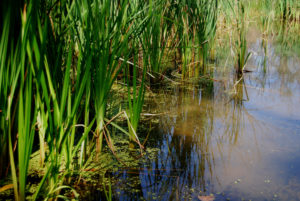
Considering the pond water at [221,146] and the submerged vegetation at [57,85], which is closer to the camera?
the submerged vegetation at [57,85]

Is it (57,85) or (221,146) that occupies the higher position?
(57,85)

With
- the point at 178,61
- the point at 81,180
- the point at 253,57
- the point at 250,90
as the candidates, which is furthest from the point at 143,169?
the point at 253,57

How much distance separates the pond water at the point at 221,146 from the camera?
1221mm

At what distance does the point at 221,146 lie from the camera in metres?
1.61

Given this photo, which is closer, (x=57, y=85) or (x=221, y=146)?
(x=57, y=85)

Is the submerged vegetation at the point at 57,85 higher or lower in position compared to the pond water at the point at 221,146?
higher

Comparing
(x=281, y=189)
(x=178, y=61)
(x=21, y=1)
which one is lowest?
(x=281, y=189)

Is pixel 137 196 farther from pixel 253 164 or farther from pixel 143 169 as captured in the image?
pixel 253 164

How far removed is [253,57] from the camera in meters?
3.90

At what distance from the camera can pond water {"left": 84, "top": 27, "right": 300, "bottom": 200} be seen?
1221mm

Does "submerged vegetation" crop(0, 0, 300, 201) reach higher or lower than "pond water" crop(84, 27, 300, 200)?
higher

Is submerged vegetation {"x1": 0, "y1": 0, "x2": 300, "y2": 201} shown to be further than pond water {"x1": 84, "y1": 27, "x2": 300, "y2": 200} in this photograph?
No

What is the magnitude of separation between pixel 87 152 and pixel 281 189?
2.69 ft

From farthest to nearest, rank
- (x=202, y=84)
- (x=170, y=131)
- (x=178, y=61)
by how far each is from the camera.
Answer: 1. (x=178, y=61)
2. (x=202, y=84)
3. (x=170, y=131)
